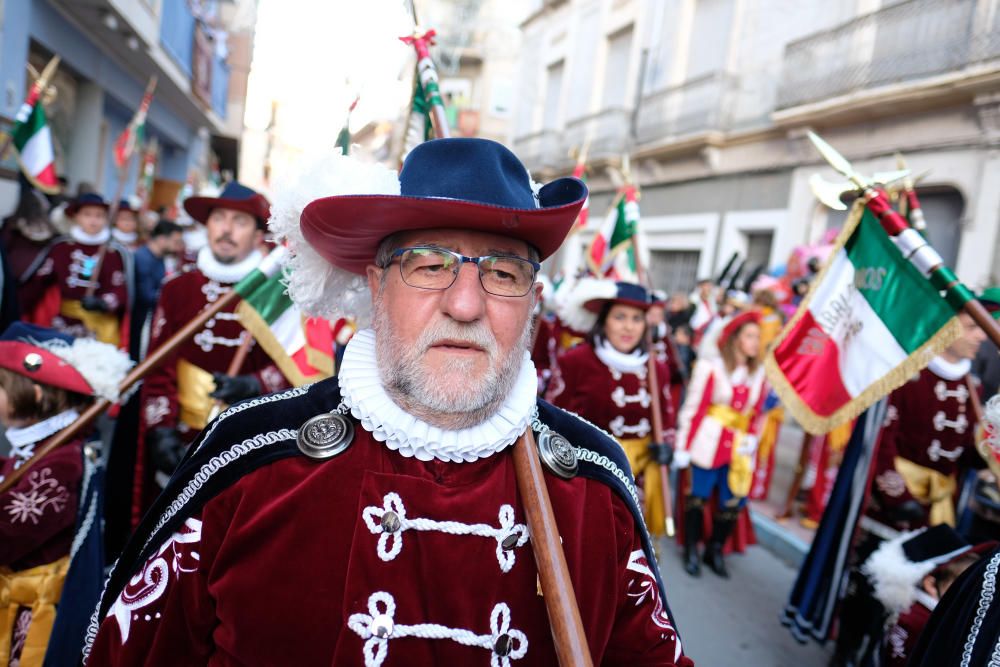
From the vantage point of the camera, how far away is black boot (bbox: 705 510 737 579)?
4980mm

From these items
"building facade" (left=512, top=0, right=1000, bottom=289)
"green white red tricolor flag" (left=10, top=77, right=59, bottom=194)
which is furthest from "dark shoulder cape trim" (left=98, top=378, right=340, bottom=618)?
"building facade" (left=512, top=0, right=1000, bottom=289)

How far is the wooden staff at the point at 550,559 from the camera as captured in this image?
4.24 feet

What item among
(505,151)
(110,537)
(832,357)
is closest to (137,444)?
(110,537)

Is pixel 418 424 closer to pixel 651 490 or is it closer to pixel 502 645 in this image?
pixel 502 645

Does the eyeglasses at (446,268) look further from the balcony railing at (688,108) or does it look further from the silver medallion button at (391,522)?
the balcony railing at (688,108)

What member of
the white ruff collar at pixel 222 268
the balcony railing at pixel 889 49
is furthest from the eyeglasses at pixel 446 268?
the balcony railing at pixel 889 49

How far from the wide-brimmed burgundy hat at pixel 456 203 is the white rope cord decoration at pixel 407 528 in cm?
64

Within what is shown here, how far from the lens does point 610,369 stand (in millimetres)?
4449

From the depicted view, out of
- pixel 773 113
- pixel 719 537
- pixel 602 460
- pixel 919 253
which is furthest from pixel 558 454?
pixel 773 113

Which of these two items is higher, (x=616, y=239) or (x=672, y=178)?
(x=672, y=178)

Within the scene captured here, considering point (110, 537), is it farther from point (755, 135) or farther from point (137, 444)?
point (755, 135)

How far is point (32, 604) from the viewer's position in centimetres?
225

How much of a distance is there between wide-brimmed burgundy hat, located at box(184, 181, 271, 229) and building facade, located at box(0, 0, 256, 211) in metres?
4.95

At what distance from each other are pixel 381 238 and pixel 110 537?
332cm
